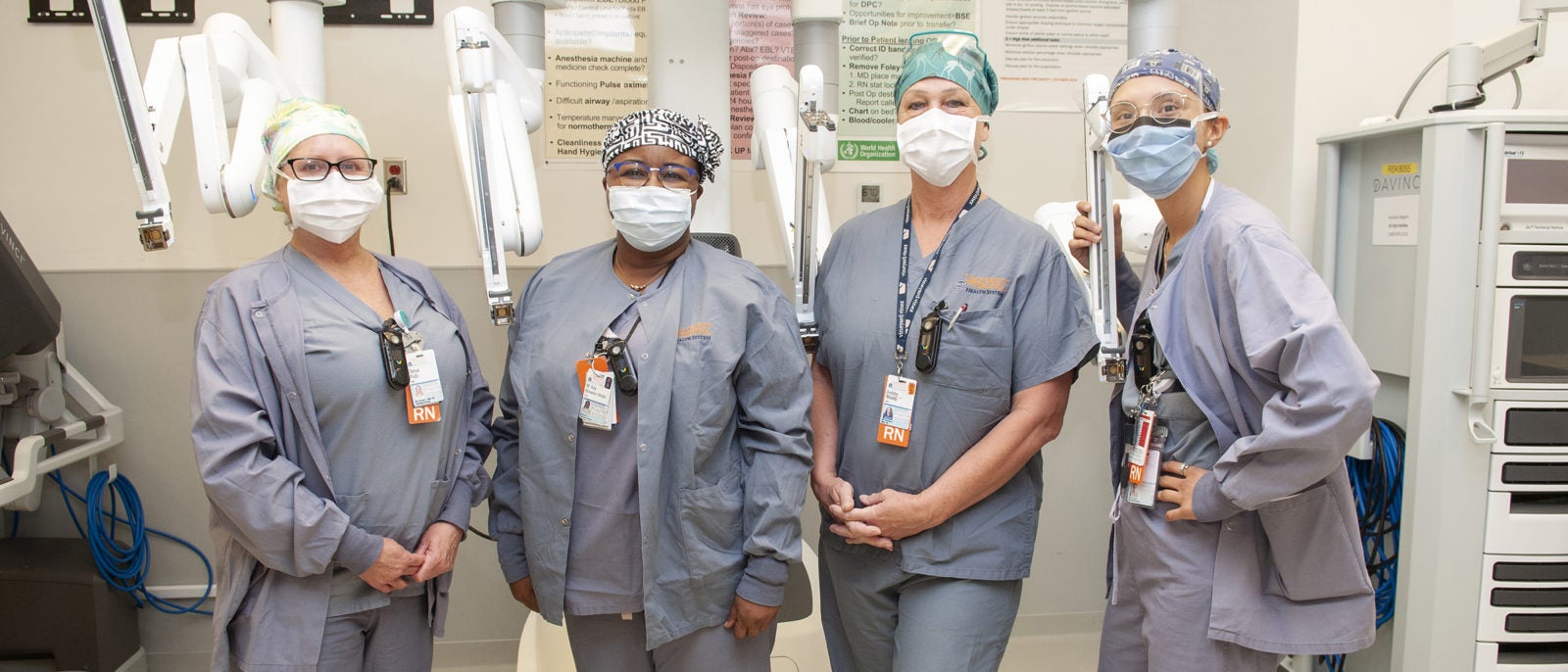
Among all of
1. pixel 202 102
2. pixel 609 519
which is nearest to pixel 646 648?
pixel 609 519

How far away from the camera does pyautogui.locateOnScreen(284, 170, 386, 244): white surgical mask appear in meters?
1.48

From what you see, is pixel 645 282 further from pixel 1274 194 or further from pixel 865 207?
pixel 1274 194

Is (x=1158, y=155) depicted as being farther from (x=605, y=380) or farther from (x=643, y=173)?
(x=605, y=380)

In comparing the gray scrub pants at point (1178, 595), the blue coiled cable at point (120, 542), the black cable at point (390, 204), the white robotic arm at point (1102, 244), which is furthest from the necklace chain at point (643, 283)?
the blue coiled cable at point (120, 542)

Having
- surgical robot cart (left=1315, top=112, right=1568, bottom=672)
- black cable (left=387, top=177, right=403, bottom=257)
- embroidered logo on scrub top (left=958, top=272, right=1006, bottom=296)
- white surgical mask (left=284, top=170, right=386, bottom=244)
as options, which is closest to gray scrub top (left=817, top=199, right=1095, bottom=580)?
embroidered logo on scrub top (left=958, top=272, right=1006, bottom=296)

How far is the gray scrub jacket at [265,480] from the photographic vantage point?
4.50 feet

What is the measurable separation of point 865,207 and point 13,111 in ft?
7.88

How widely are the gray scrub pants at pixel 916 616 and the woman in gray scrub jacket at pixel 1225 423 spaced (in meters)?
0.24

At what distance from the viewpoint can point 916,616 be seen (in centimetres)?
162

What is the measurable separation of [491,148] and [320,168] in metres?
0.28

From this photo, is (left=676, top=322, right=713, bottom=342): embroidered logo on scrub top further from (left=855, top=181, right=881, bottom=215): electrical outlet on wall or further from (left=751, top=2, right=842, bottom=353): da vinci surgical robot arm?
(left=855, top=181, right=881, bottom=215): electrical outlet on wall

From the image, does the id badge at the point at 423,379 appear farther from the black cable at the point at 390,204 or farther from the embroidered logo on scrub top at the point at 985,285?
the black cable at the point at 390,204

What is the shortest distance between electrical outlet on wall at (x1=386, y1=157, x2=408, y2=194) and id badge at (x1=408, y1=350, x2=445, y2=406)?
132cm

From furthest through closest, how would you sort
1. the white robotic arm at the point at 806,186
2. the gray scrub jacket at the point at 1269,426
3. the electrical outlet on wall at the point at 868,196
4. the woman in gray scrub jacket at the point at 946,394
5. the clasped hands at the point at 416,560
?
the electrical outlet on wall at the point at 868,196 → the white robotic arm at the point at 806,186 → the woman in gray scrub jacket at the point at 946,394 → the clasped hands at the point at 416,560 → the gray scrub jacket at the point at 1269,426
